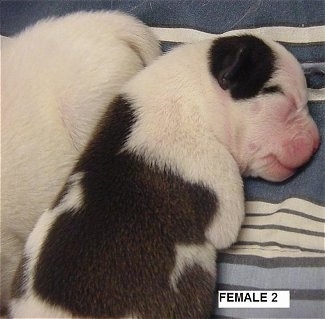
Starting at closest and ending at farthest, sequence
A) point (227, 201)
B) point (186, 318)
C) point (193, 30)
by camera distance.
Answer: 1. point (186, 318)
2. point (227, 201)
3. point (193, 30)

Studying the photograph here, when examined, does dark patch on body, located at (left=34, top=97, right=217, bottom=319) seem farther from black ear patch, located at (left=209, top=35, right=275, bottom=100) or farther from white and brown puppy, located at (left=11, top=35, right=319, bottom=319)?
black ear patch, located at (left=209, top=35, right=275, bottom=100)

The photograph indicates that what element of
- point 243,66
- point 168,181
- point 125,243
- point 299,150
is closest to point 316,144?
point 299,150

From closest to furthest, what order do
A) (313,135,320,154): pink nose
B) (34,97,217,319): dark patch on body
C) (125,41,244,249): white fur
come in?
(34,97,217,319): dark patch on body < (125,41,244,249): white fur < (313,135,320,154): pink nose

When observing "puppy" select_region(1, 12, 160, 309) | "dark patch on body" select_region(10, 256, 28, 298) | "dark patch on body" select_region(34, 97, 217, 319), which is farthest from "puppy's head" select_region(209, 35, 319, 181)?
"dark patch on body" select_region(10, 256, 28, 298)

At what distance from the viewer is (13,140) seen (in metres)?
1.61

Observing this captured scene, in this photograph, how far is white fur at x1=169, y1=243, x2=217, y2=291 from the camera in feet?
4.52

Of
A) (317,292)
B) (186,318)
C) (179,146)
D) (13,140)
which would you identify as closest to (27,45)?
(13,140)

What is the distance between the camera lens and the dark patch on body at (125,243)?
1341 millimetres

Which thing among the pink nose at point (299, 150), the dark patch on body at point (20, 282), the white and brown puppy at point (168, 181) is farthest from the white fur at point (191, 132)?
the dark patch on body at point (20, 282)

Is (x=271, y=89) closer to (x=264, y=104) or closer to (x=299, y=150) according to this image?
(x=264, y=104)

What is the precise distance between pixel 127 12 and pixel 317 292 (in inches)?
41.5

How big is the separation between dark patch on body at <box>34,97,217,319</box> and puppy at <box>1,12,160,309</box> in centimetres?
21

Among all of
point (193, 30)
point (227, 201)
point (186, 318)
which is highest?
point (193, 30)

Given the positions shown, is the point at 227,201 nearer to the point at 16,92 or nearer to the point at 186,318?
the point at 186,318
